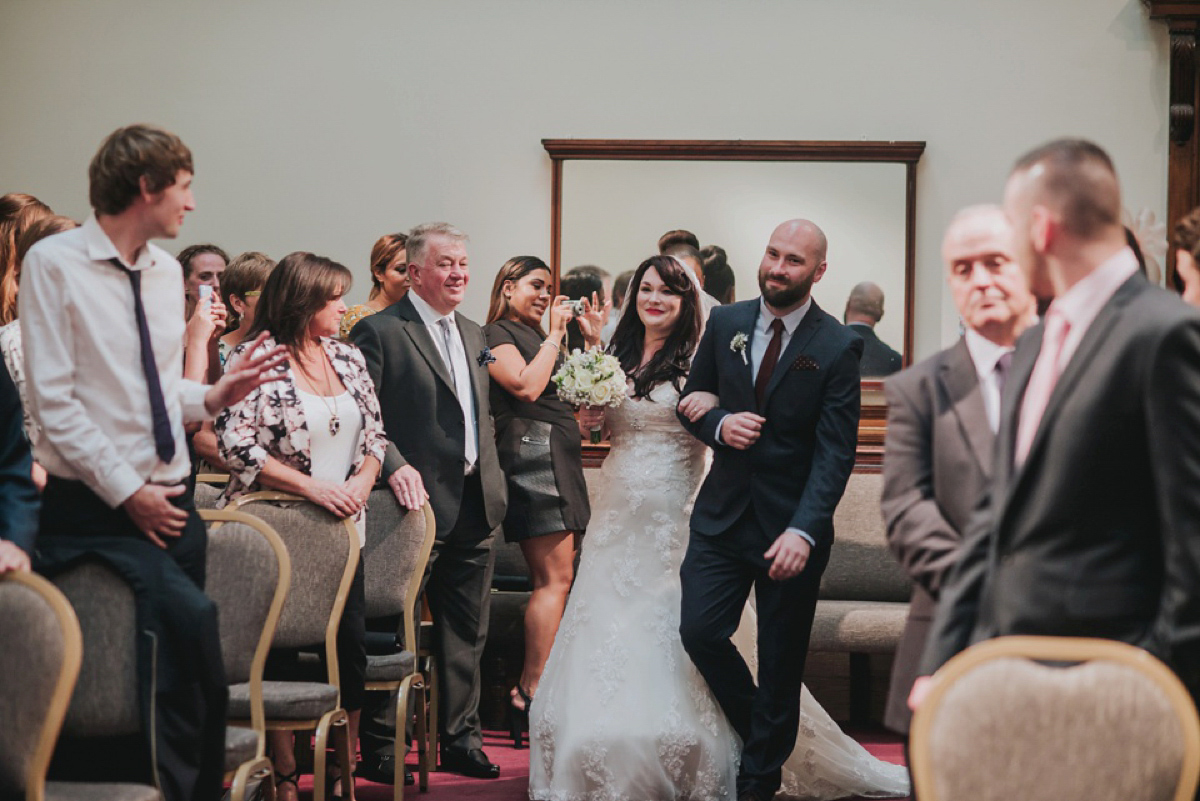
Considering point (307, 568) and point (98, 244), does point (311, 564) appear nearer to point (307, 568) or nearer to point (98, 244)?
point (307, 568)

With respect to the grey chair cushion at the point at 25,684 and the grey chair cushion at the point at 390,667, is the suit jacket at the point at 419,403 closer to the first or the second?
the grey chair cushion at the point at 390,667

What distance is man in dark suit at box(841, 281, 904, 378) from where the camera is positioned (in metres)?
7.28

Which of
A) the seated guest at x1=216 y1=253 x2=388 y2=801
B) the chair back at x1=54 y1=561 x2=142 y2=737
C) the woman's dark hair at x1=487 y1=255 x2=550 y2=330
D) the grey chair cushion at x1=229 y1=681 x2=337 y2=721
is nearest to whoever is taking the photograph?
the chair back at x1=54 y1=561 x2=142 y2=737

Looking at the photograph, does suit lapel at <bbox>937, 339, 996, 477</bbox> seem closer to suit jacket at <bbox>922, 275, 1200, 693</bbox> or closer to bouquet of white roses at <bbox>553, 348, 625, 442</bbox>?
suit jacket at <bbox>922, 275, 1200, 693</bbox>

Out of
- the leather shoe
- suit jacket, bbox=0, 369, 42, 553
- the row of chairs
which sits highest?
suit jacket, bbox=0, 369, 42, 553

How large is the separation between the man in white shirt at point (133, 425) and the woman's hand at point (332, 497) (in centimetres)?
105

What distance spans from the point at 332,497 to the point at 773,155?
3934 mm

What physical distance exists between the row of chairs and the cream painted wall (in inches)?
120

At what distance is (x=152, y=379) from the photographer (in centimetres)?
295

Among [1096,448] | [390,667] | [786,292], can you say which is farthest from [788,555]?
[1096,448]

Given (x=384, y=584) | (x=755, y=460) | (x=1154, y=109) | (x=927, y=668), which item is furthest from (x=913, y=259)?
(x=927, y=668)

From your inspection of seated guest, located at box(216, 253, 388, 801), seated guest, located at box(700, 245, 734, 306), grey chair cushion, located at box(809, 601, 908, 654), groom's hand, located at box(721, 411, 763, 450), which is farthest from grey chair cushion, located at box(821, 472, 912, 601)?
seated guest, located at box(216, 253, 388, 801)

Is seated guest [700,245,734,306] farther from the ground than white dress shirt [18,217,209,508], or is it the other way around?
seated guest [700,245,734,306]

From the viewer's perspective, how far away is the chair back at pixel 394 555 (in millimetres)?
4621
